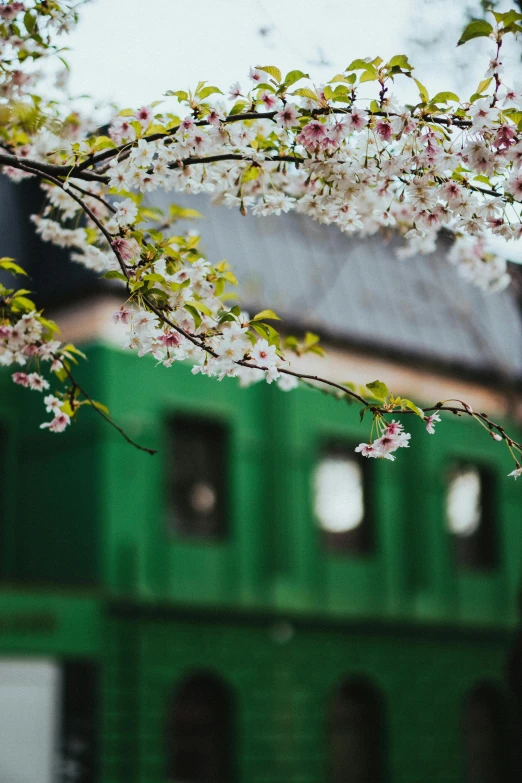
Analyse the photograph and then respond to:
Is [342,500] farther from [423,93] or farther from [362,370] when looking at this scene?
[423,93]

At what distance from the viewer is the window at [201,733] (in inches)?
589

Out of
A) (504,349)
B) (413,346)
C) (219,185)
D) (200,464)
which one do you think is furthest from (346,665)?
(219,185)

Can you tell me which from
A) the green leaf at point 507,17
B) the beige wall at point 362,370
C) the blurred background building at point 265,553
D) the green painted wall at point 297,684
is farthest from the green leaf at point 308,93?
the green painted wall at point 297,684

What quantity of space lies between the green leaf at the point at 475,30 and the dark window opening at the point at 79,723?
11.9 meters

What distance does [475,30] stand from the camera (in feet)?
11.4

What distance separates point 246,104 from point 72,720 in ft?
37.5

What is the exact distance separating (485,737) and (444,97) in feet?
56.6

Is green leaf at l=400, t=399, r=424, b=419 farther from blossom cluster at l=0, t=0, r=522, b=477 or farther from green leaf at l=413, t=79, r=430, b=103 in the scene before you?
green leaf at l=413, t=79, r=430, b=103

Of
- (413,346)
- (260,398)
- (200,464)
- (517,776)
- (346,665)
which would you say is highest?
(413,346)

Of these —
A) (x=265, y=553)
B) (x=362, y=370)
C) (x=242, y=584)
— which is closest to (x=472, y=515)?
(x=362, y=370)

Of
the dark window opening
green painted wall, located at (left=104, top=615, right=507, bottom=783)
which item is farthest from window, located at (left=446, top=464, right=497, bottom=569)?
the dark window opening

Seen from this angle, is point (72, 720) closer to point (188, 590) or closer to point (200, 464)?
point (188, 590)

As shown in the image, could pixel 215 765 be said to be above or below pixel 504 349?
below

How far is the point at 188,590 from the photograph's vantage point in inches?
609
